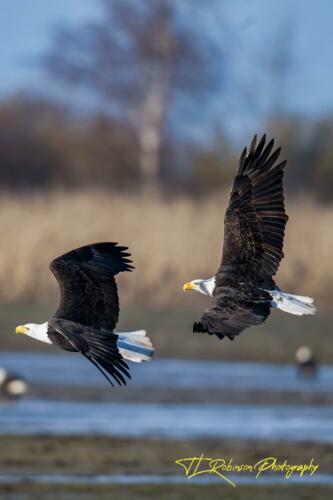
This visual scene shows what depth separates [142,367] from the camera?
1527 centimetres

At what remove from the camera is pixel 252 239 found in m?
9.18

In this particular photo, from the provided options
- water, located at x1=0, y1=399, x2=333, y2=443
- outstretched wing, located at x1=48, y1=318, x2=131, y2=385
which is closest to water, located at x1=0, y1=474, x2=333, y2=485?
water, located at x1=0, y1=399, x2=333, y2=443

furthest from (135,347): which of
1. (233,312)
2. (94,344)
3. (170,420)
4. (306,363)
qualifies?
(306,363)

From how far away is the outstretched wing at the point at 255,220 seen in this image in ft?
29.7

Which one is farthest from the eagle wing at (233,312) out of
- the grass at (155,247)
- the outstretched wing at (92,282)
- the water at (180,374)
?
the grass at (155,247)

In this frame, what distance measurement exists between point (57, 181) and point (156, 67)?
5.40 m

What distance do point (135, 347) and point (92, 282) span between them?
0.73 m

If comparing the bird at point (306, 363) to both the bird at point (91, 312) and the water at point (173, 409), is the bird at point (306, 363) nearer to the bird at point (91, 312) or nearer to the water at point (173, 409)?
the water at point (173, 409)

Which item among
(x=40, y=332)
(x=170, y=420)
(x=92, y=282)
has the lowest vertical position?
(x=170, y=420)

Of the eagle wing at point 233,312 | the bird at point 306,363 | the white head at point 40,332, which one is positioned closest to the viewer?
the eagle wing at point 233,312

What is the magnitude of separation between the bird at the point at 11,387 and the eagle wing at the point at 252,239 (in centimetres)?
465

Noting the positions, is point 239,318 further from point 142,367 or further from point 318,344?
point 318,344

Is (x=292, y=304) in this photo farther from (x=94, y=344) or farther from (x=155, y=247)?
(x=155, y=247)

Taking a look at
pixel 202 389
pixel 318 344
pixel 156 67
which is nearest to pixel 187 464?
pixel 202 389
